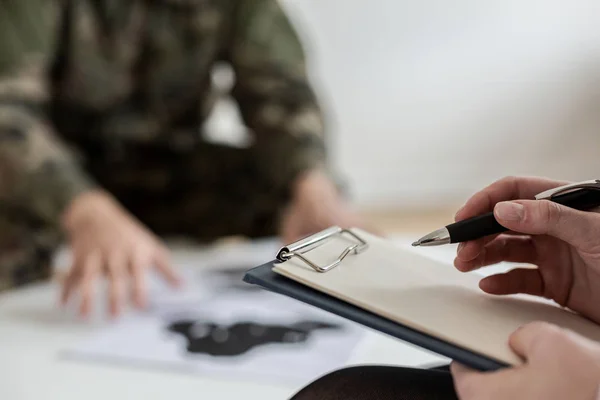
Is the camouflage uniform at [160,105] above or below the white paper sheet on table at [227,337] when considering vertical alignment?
above

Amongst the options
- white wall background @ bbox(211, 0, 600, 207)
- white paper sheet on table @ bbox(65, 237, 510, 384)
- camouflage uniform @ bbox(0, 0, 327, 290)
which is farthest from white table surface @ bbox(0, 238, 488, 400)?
white wall background @ bbox(211, 0, 600, 207)

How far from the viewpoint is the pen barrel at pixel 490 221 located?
13.5 inches

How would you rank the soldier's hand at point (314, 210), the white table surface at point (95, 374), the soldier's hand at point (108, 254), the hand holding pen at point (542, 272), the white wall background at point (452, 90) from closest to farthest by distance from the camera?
the hand holding pen at point (542, 272) < the white table surface at point (95, 374) < the soldier's hand at point (108, 254) < the soldier's hand at point (314, 210) < the white wall background at point (452, 90)

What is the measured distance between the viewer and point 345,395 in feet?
1.12

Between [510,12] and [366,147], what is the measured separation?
527 mm

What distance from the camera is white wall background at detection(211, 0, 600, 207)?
1.64m

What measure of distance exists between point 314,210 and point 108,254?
279 millimetres

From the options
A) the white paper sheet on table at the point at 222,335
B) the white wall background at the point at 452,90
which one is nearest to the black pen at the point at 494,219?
the white paper sheet on table at the point at 222,335

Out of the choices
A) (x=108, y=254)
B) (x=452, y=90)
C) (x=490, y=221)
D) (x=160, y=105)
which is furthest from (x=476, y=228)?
(x=452, y=90)

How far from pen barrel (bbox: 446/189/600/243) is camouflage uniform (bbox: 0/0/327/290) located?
612 millimetres

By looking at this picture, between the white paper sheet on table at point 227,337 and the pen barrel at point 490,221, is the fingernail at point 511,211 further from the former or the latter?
the white paper sheet on table at point 227,337

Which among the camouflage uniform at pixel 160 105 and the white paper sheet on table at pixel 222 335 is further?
the camouflage uniform at pixel 160 105

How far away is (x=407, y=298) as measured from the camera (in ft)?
1.05

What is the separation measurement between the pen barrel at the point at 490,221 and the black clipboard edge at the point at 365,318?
80 millimetres
